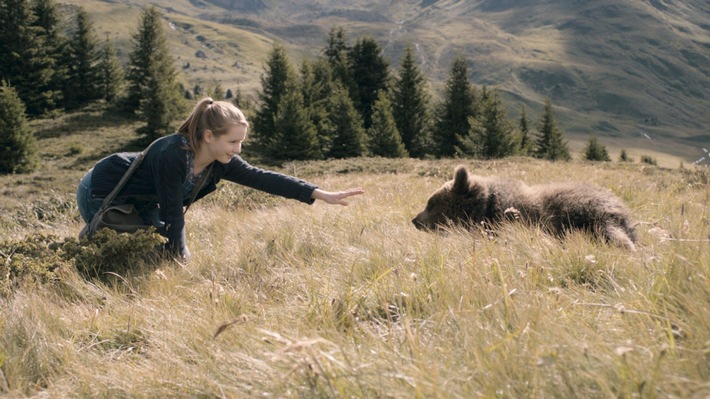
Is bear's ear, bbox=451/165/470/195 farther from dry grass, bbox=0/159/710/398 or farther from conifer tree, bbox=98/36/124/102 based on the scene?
conifer tree, bbox=98/36/124/102

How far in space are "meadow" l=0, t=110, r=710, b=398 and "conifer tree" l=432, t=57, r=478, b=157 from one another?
41367mm

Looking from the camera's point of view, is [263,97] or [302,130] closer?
[302,130]

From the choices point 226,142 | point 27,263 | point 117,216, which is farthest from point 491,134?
point 27,263

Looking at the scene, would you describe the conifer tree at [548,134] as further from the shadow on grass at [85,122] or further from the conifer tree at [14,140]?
the conifer tree at [14,140]

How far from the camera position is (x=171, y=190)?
508 centimetres

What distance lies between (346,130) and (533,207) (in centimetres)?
3518

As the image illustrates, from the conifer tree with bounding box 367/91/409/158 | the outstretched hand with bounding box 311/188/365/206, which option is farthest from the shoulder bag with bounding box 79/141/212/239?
the conifer tree with bounding box 367/91/409/158

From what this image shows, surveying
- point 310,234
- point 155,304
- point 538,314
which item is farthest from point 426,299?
point 310,234

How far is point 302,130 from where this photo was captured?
129 ft

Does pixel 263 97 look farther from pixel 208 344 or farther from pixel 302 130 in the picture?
pixel 208 344

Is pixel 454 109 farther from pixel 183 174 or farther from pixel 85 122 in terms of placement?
pixel 183 174

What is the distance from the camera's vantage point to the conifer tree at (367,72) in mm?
50156

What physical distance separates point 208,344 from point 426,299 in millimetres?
1281

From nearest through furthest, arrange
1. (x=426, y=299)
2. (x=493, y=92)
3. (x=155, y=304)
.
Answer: (x=426, y=299) → (x=155, y=304) → (x=493, y=92)
